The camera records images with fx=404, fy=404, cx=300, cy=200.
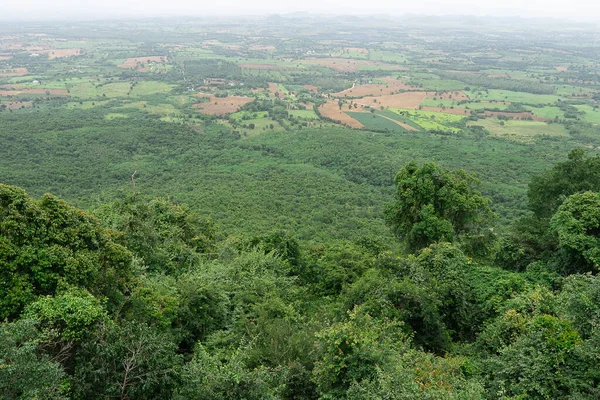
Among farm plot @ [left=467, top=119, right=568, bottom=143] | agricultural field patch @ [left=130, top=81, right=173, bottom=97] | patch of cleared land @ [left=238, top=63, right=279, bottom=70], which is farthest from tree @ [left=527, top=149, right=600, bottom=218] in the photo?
patch of cleared land @ [left=238, top=63, right=279, bottom=70]

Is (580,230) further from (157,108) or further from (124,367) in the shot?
(157,108)

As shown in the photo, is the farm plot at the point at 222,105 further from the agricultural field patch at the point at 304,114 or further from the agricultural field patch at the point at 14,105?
the agricultural field patch at the point at 14,105

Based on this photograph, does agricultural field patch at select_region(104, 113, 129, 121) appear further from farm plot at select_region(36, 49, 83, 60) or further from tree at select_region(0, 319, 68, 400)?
farm plot at select_region(36, 49, 83, 60)

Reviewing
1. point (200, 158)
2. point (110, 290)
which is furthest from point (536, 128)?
point (110, 290)

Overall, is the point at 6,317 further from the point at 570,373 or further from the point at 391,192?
the point at 391,192

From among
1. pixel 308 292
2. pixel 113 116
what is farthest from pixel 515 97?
pixel 308 292

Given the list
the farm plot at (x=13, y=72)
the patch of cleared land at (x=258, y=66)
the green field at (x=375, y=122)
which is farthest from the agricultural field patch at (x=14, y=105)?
the patch of cleared land at (x=258, y=66)
